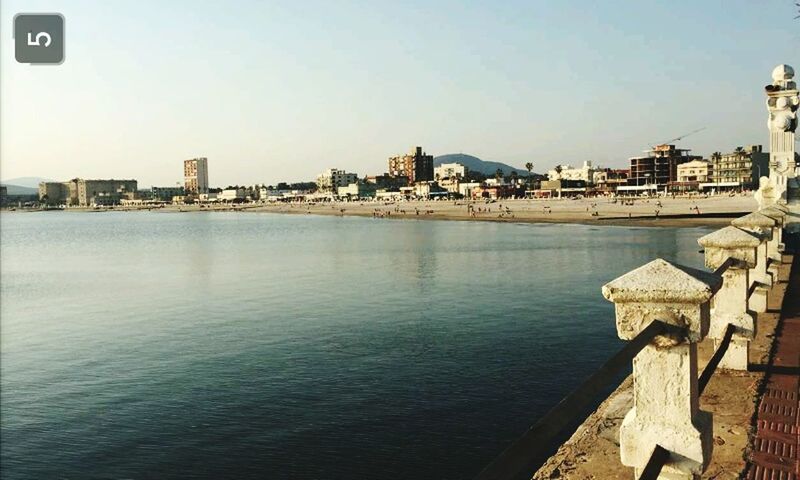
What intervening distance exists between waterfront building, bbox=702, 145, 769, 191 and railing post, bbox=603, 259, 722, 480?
535 ft

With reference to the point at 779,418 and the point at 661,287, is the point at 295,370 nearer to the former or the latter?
the point at 779,418

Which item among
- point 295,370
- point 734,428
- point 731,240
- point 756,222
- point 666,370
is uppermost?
point 756,222

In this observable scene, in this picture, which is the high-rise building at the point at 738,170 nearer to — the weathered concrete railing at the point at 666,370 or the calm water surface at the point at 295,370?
the calm water surface at the point at 295,370

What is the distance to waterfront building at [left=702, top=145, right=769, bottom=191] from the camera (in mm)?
152625

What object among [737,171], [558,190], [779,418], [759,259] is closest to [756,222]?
[759,259]

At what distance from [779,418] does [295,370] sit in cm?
1497

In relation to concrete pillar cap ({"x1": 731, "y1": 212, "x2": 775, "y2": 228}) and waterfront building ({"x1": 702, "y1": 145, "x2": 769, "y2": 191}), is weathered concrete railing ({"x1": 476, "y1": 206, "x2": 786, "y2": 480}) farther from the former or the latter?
waterfront building ({"x1": 702, "y1": 145, "x2": 769, "y2": 191})

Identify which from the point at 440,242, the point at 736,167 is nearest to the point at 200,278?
the point at 440,242

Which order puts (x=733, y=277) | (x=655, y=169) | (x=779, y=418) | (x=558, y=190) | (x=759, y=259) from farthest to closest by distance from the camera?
1. (x=558, y=190)
2. (x=655, y=169)
3. (x=759, y=259)
4. (x=733, y=277)
5. (x=779, y=418)

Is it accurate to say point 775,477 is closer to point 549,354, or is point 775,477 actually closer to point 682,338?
point 682,338

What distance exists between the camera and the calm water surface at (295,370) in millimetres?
13602

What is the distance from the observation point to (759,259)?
30.0 ft

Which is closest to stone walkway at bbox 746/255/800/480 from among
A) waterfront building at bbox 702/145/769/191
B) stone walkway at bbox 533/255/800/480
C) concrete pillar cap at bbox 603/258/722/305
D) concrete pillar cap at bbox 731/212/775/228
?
stone walkway at bbox 533/255/800/480

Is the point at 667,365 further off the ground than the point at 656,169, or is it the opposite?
the point at 656,169
